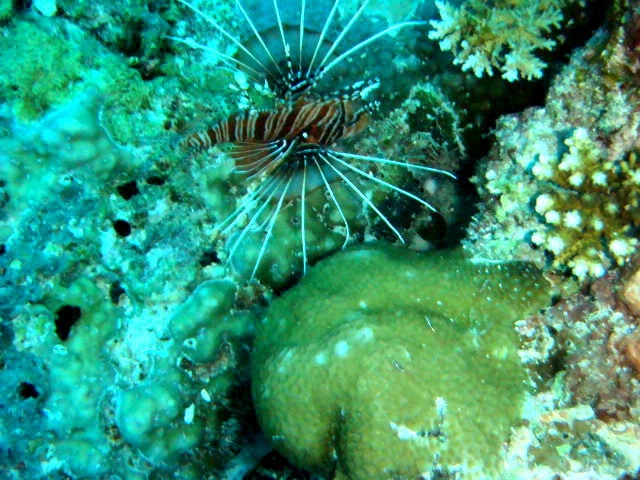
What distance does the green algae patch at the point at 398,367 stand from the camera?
2092mm

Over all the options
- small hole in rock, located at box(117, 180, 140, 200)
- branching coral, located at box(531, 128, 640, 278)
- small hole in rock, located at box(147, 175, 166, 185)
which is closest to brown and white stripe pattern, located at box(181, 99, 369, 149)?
small hole in rock, located at box(147, 175, 166, 185)

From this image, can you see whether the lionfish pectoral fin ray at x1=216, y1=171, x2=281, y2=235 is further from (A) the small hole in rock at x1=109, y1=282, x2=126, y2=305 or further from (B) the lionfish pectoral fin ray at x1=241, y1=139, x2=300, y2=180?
(A) the small hole in rock at x1=109, y1=282, x2=126, y2=305

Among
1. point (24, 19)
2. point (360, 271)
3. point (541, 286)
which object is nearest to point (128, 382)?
point (360, 271)

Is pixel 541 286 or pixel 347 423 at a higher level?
pixel 541 286

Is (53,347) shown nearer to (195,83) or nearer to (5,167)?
(5,167)

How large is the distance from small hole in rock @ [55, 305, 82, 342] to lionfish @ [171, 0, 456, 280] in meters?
1.11

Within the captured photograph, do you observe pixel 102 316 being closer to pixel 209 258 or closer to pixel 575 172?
pixel 209 258

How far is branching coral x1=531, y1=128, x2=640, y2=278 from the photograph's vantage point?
2.06m

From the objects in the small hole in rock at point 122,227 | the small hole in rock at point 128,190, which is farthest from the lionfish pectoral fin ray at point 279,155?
the small hole in rock at point 122,227

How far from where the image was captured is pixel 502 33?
251 centimetres

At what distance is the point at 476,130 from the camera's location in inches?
118

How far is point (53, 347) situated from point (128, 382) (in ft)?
1.83

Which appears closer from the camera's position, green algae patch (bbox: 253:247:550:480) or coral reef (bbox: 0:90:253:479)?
green algae patch (bbox: 253:247:550:480)

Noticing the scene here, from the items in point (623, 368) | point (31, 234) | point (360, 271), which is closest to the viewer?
point (623, 368)
